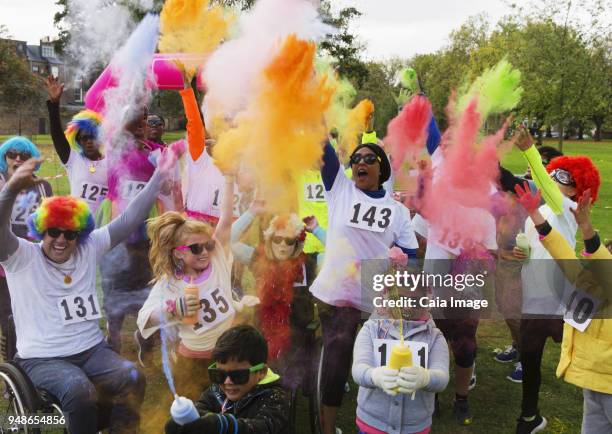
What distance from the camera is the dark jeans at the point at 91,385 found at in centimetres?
306

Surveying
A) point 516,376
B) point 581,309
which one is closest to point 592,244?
point 581,309

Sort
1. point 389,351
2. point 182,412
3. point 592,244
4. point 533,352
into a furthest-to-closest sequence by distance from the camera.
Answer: point 533,352 → point 389,351 → point 592,244 → point 182,412

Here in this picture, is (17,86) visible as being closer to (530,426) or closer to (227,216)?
(227,216)

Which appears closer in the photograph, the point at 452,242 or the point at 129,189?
the point at 452,242

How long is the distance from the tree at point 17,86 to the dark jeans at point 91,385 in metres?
2.31

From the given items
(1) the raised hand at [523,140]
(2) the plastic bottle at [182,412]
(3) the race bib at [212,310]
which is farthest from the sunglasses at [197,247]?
(1) the raised hand at [523,140]

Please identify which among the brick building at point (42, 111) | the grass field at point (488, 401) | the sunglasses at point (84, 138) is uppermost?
the brick building at point (42, 111)

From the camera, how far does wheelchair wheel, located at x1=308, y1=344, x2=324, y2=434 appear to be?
3.65m

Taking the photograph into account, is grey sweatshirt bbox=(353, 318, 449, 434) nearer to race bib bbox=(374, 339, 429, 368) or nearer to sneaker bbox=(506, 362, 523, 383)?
race bib bbox=(374, 339, 429, 368)

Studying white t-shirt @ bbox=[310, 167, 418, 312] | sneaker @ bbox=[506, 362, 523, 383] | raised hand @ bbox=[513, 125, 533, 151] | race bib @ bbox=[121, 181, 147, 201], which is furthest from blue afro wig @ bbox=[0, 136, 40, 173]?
sneaker @ bbox=[506, 362, 523, 383]

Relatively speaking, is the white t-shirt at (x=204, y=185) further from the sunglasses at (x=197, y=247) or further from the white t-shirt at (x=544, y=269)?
the white t-shirt at (x=544, y=269)

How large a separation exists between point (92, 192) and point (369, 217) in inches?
86.5

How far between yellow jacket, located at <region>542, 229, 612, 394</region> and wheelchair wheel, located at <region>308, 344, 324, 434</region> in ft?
4.66

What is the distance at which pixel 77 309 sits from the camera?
331cm
